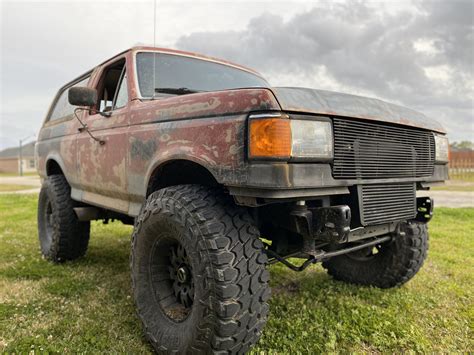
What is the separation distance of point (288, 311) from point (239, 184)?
1.46m

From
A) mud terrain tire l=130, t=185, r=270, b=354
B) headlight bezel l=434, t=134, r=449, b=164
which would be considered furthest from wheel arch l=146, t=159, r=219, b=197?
headlight bezel l=434, t=134, r=449, b=164

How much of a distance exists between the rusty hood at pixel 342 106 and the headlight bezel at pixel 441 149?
0.24 meters

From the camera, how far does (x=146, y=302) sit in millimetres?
2549

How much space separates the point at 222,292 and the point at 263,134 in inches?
32.6

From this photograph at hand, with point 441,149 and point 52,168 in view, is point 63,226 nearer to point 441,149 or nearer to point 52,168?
point 52,168

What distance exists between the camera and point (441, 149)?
289cm

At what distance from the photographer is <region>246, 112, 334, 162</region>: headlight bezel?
74.8 inches

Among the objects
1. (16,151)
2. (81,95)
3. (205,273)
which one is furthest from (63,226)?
(16,151)

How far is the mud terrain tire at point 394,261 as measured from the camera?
3.21 m

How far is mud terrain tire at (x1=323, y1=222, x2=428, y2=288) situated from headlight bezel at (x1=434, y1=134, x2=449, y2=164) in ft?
1.87

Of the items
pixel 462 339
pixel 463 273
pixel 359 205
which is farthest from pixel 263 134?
pixel 463 273

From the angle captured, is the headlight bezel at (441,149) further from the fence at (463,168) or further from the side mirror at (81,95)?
the fence at (463,168)

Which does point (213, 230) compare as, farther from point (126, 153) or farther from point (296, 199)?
point (126, 153)

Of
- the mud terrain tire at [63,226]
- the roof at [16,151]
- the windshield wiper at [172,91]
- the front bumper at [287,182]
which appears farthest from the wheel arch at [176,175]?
the roof at [16,151]
